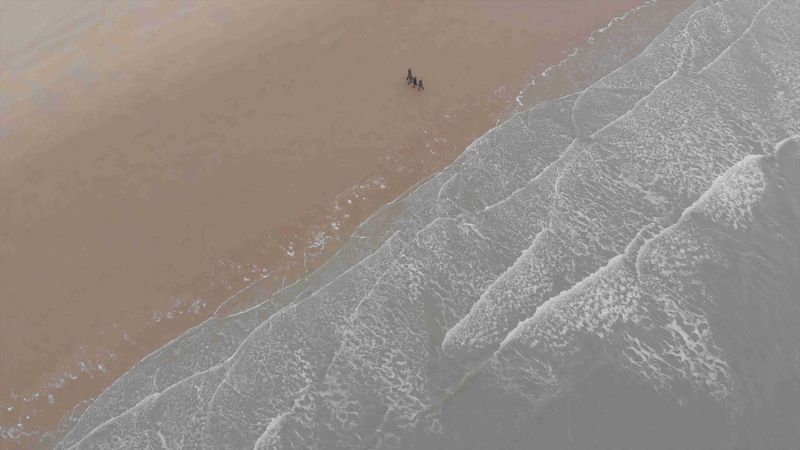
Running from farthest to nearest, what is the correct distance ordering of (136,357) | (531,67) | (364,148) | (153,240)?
(531,67), (364,148), (153,240), (136,357)

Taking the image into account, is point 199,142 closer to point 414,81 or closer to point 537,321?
point 414,81

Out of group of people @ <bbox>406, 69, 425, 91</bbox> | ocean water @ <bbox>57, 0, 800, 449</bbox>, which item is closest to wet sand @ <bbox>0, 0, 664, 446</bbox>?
group of people @ <bbox>406, 69, 425, 91</bbox>

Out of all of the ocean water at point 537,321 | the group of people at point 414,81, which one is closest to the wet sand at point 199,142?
the group of people at point 414,81

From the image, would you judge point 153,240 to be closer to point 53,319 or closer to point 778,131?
point 53,319

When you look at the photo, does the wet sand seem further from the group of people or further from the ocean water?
the ocean water

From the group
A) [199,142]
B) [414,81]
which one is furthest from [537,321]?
[199,142]

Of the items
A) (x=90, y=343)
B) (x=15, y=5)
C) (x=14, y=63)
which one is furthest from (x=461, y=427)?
(x=15, y=5)

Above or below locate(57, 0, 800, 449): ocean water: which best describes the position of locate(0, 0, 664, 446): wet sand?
above

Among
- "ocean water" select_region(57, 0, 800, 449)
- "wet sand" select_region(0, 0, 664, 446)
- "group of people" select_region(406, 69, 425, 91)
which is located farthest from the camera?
"group of people" select_region(406, 69, 425, 91)
